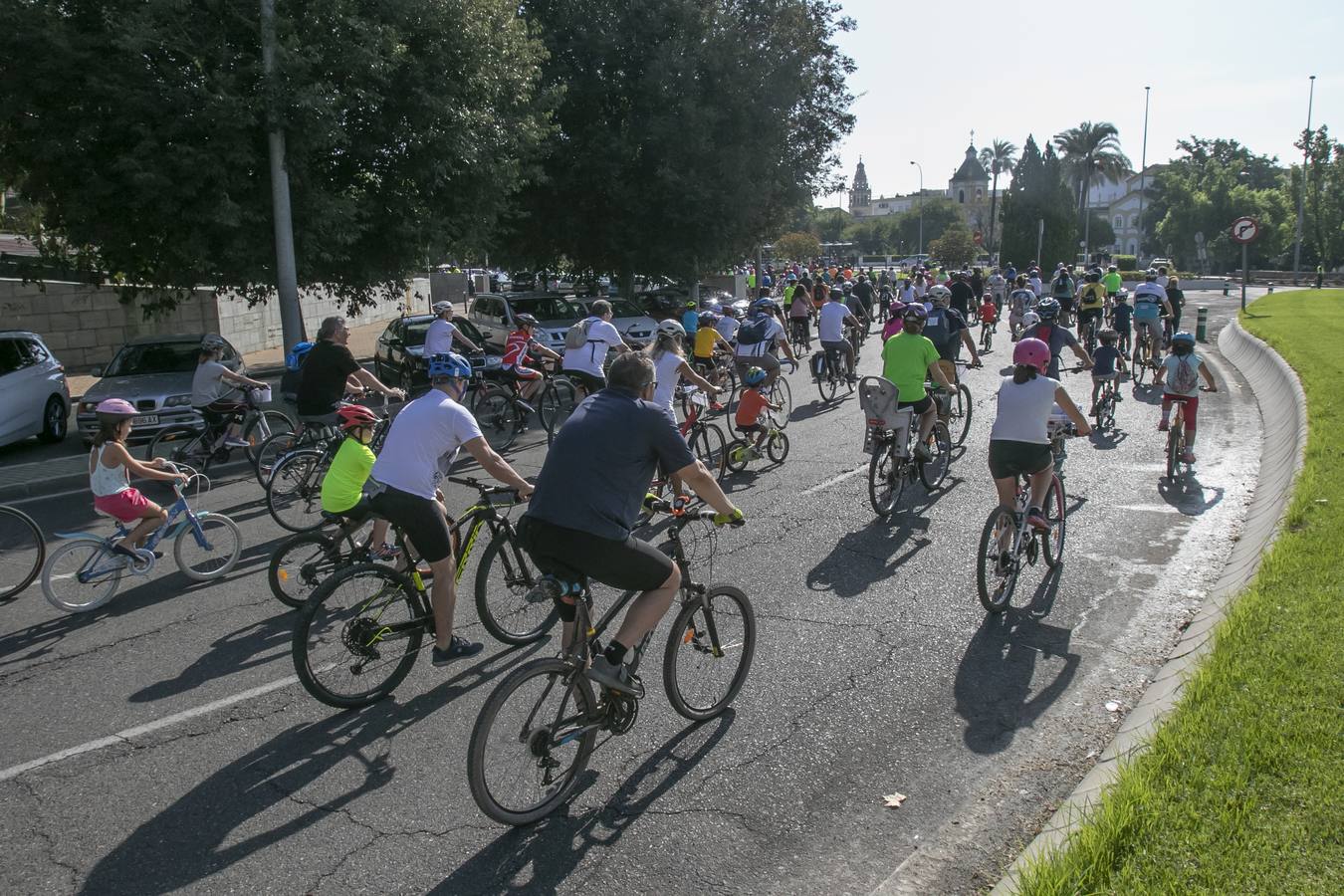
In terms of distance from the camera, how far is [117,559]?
24.1ft

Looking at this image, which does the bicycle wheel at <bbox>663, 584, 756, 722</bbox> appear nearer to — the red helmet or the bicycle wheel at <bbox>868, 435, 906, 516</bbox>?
the red helmet

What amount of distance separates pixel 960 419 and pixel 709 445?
141 inches

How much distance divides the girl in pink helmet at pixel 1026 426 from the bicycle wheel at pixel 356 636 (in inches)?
159

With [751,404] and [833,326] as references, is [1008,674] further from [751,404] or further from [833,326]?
[833,326]

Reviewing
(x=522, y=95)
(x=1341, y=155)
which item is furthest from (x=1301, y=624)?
(x=1341, y=155)

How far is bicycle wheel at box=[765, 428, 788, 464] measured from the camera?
11.7 m

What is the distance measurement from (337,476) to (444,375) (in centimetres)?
142

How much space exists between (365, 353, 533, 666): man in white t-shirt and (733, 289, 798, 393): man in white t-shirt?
6824mm

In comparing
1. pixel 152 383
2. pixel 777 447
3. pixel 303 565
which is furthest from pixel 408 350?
pixel 303 565

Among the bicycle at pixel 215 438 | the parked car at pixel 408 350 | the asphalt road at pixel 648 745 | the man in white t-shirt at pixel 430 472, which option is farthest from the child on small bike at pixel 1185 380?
the parked car at pixel 408 350

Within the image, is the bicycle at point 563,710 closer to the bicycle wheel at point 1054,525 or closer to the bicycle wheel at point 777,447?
the bicycle wheel at point 1054,525

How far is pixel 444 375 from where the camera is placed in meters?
5.80

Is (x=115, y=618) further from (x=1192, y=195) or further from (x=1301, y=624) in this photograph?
(x=1192, y=195)

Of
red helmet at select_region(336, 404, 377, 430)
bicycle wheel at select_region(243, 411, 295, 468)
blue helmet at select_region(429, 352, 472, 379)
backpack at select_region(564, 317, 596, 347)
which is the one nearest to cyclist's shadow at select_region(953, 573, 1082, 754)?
blue helmet at select_region(429, 352, 472, 379)
